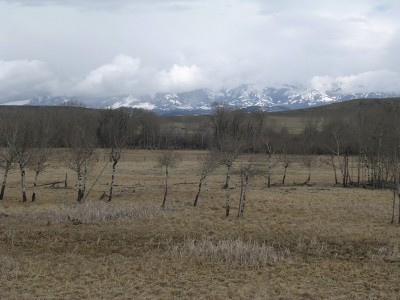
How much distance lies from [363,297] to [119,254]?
993 cm

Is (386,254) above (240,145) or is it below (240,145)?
below

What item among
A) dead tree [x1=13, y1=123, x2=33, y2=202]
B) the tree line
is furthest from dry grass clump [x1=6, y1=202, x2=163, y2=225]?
dead tree [x1=13, y1=123, x2=33, y2=202]

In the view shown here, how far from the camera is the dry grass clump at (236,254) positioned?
1765cm

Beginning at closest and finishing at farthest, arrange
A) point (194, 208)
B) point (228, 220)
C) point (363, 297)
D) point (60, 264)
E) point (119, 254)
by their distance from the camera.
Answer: point (363, 297) < point (60, 264) < point (119, 254) < point (228, 220) < point (194, 208)

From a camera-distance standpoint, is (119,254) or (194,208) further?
(194,208)

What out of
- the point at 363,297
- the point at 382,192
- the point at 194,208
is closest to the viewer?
the point at 363,297

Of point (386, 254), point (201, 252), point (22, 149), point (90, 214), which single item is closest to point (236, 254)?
point (201, 252)

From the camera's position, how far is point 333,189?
51.3 m

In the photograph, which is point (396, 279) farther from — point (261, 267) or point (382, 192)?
point (382, 192)

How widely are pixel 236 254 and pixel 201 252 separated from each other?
157 cm

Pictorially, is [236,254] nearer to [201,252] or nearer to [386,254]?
[201,252]

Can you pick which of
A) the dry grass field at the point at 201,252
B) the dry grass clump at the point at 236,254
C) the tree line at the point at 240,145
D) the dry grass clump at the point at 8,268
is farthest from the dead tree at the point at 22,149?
the dry grass clump at the point at 236,254

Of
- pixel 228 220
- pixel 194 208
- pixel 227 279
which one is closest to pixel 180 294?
pixel 227 279

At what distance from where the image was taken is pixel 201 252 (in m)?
18.7
